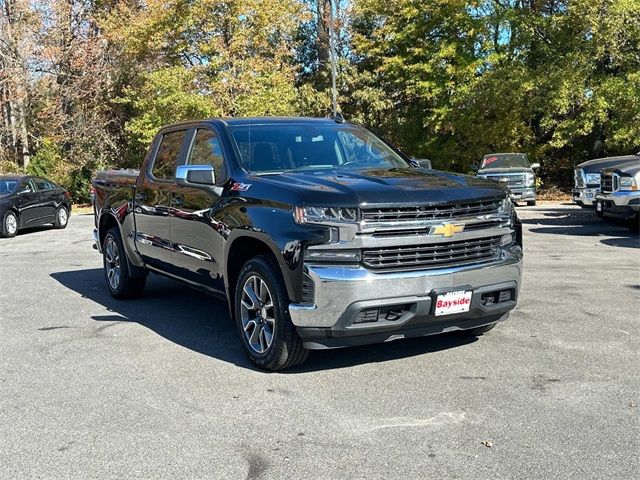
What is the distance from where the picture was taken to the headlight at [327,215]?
460 centimetres

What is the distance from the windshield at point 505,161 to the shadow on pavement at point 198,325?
15817mm

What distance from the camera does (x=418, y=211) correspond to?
4.71m

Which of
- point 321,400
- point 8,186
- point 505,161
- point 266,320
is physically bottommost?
point 321,400

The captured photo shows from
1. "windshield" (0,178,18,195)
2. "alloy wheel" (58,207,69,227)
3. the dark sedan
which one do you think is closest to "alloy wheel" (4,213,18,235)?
the dark sedan

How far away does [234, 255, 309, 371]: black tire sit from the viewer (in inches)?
191

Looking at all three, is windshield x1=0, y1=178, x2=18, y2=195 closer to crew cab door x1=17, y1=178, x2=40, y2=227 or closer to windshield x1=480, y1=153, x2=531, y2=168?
crew cab door x1=17, y1=178, x2=40, y2=227

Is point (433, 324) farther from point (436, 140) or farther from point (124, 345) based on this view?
point (436, 140)

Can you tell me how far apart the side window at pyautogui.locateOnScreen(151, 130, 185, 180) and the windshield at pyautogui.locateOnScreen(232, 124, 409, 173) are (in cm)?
96

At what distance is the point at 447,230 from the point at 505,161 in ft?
62.9

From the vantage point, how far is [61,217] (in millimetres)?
19438

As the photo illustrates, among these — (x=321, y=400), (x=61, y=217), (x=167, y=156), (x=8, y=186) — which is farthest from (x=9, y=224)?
(x=321, y=400)

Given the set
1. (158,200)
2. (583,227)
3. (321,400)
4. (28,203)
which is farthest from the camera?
(28,203)

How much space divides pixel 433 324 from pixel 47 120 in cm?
3174

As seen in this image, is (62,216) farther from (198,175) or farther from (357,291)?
(357,291)
